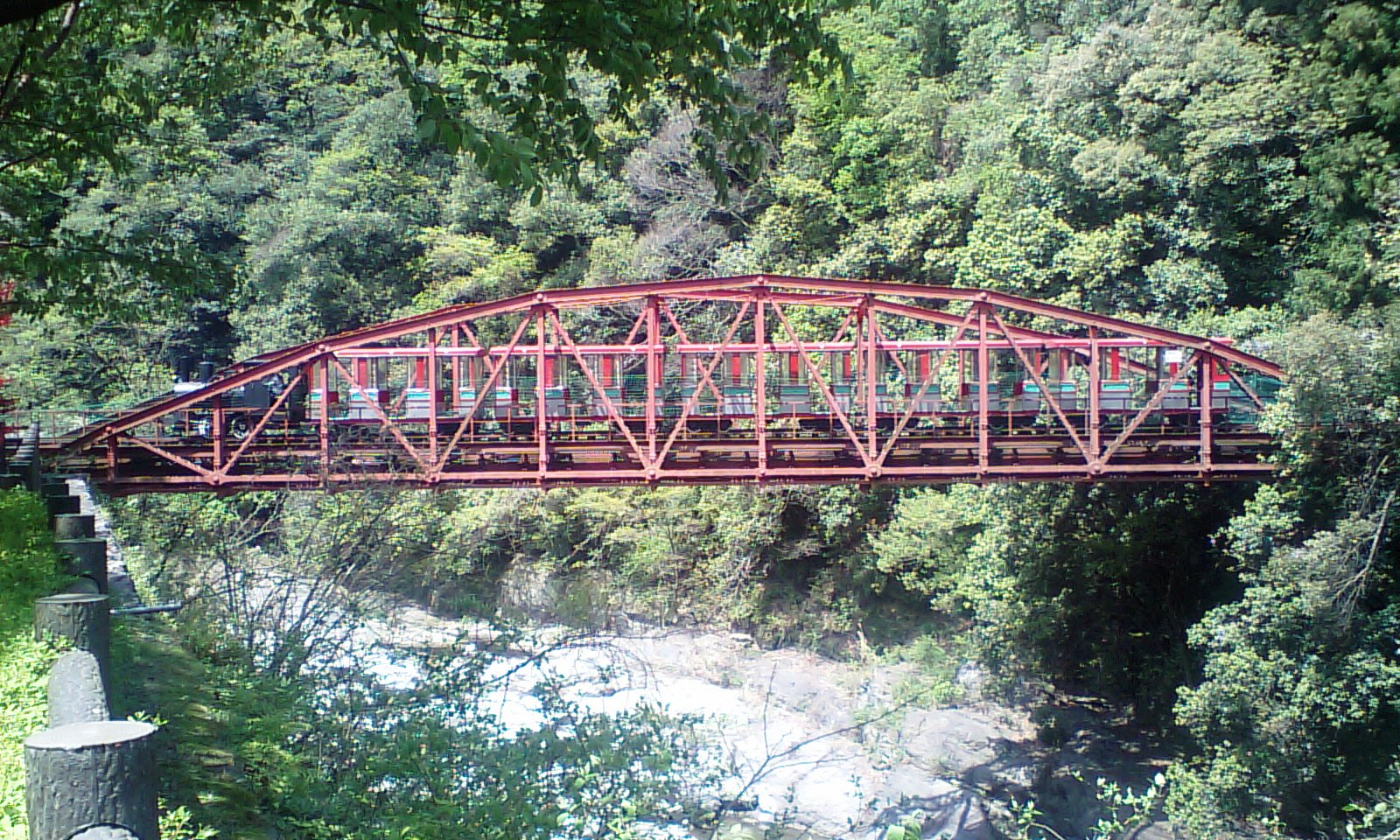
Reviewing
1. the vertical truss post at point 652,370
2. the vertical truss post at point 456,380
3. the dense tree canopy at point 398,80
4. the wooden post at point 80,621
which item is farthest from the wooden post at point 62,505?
the vertical truss post at point 456,380

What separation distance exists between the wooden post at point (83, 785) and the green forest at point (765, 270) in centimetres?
218

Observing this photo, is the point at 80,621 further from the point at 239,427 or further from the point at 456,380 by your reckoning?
the point at 239,427

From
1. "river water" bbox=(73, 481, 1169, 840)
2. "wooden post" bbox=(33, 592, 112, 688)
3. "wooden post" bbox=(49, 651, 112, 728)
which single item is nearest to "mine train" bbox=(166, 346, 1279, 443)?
"river water" bbox=(73, 481, 1169, 840)

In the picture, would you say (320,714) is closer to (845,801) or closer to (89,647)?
(89,647)

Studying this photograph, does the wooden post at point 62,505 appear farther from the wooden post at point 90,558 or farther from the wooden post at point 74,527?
the wooden post at point 90,558

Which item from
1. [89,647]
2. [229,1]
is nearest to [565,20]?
[229,1]

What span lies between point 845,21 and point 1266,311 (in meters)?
17.2

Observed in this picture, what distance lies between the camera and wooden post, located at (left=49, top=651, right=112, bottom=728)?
2.81 m

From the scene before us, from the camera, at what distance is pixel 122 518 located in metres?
16.7

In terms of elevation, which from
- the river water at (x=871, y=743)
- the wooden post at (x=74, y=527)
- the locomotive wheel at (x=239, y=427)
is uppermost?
the locomotive wheel at (x=239, y=427)

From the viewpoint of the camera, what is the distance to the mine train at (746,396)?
20328 mm

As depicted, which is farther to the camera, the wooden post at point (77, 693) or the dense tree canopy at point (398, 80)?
the dense tree canopy at point (398, 80)

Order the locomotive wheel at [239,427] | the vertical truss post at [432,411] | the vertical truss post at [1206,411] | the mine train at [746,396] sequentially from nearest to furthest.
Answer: the vertical truss post at [1206,411] → the vertical truss post at [432,411] → the mine train at [746,396] → the locomotive wheel at [239,427]

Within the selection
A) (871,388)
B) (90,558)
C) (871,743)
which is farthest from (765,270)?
(90,558)
